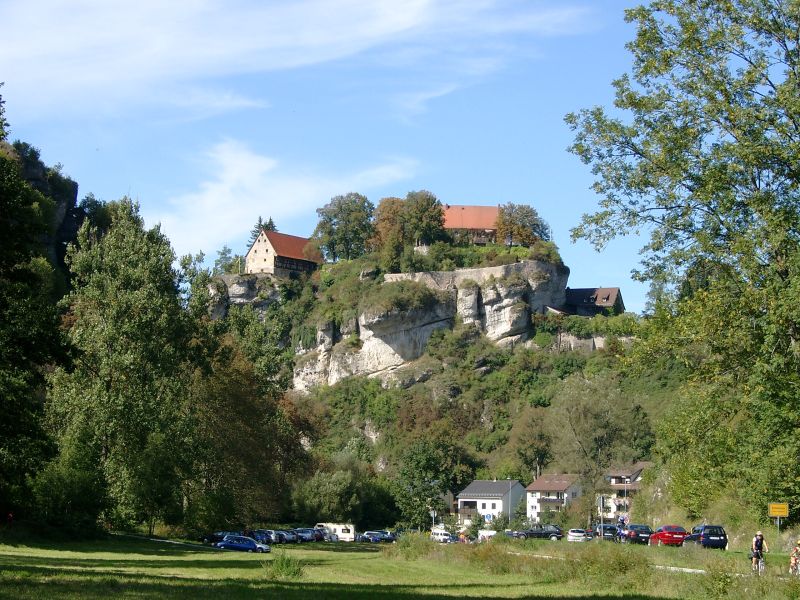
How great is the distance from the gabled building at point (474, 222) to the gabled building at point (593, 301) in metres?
16.3

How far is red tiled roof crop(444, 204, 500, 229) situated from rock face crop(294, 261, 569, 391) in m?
19.3

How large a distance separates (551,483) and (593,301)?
152 feet

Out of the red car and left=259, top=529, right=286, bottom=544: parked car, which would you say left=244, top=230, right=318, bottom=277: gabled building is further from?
the red car

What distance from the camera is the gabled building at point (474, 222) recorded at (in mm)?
149125

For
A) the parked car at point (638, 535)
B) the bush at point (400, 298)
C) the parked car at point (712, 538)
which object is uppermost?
the bush at point (400, 298)

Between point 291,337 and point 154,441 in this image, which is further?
point 291,337

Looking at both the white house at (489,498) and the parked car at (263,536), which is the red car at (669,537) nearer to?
the parked car at (263,536)

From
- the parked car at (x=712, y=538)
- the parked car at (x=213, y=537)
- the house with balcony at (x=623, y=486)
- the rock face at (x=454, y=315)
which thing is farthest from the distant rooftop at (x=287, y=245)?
the parked car at (x=712, y=538)

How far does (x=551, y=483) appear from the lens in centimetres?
10025

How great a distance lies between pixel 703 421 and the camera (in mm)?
20516

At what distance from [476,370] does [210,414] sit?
7836 centimetres

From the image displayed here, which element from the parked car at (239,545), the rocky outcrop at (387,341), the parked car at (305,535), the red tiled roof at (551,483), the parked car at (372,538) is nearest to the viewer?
the parked car at (239,545)

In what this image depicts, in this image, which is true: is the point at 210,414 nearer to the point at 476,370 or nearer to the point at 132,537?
the point at 132,537

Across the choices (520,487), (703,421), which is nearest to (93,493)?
(703,421)
